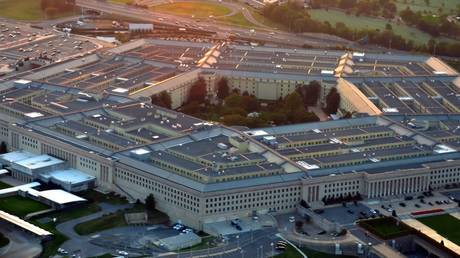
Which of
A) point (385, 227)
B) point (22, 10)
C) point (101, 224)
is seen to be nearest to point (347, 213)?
point (385, 227)

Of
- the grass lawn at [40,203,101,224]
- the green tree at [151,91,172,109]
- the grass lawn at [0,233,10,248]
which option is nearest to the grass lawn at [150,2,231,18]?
the green tree at [151,91,172,109]

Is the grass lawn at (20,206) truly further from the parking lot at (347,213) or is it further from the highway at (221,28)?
the highway at (221,28)

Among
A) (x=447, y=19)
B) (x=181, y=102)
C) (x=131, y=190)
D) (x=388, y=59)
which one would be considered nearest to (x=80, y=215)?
(x=131, y=190)

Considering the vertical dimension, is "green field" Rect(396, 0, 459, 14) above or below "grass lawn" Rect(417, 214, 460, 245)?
above

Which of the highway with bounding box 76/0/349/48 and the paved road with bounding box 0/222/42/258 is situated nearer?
the paved road with bounding box 0/222/42/258

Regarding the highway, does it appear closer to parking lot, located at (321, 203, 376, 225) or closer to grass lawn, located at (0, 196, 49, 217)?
parking lot, located at (321, 203, 376, 225)

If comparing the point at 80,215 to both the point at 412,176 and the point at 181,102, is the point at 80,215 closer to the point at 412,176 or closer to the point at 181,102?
the point at 412,176
